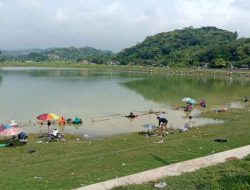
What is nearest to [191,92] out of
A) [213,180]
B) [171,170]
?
[171,170]

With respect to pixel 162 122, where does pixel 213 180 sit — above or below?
above

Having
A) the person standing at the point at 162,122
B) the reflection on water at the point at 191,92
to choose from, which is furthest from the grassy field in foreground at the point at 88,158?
the reflection on water at the point at 191,92

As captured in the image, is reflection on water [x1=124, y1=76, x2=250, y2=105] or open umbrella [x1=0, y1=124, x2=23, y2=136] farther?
reflection on water [x1=124, y1=76, x2=250, y2=105]

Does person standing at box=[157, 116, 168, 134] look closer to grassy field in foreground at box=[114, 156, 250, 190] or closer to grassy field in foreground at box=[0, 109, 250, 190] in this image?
grassy field in foreground at box=[0, 109, 250, 190]

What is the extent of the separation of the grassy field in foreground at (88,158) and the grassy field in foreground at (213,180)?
91.0 inches

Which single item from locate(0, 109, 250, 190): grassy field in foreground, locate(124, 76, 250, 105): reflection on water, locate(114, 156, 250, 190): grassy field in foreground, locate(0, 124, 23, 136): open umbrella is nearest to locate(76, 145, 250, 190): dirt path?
locate(114, 156, 250, 190): grassy field in foreground

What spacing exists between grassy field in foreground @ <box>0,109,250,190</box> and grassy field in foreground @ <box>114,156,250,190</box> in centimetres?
231

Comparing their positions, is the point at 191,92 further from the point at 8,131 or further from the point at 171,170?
the point at 171,170

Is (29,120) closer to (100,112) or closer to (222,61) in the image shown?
(100,112)

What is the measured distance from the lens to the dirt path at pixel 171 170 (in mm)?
13034

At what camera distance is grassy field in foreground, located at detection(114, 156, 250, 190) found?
12312 millimetres

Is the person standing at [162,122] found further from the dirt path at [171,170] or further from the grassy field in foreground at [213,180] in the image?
the grassy field in foreground at [213,180]

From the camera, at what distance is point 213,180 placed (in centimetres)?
1291

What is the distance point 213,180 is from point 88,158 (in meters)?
7.42
